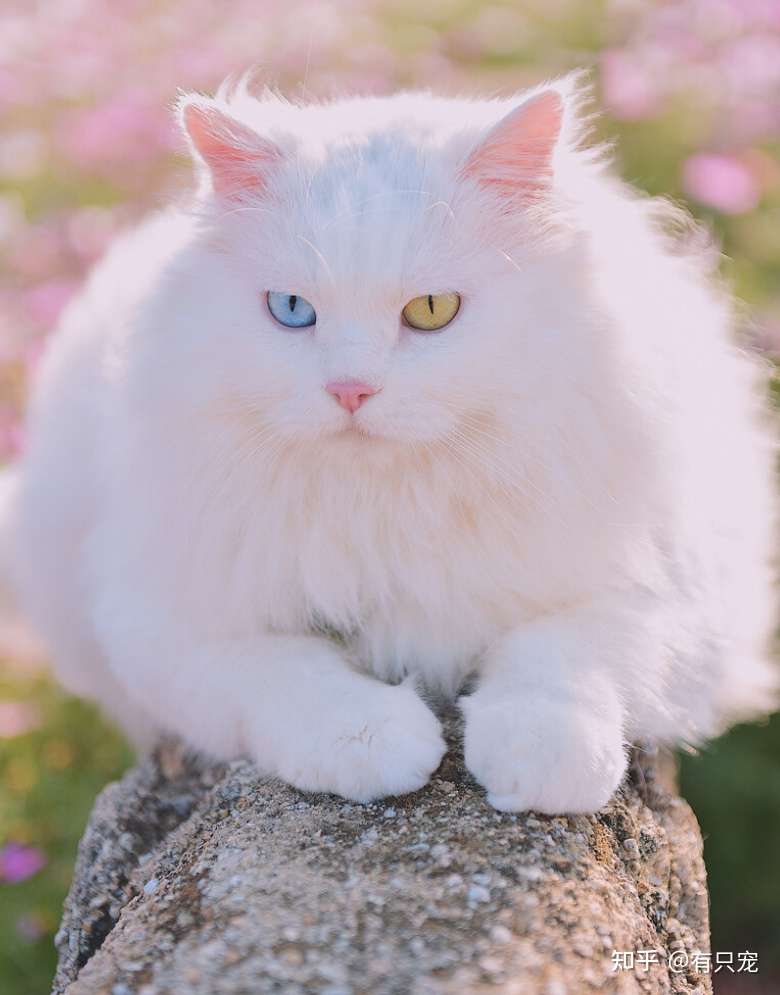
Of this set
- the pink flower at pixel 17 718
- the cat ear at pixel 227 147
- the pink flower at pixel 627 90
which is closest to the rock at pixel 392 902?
the cat ear at pixel 227 147

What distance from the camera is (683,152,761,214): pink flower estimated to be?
15.0 ft

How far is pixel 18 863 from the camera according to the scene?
2959mm

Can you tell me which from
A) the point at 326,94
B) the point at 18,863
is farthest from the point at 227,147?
the point at 326,94

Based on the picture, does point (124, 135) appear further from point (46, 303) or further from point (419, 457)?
point (419, 457)

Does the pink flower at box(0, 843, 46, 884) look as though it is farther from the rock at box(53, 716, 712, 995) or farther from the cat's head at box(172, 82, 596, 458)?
the cat's head at box(172, 82, 596, 458)

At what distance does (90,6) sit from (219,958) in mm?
5455

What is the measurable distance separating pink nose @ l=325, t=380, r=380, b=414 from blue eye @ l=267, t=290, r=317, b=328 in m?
0.16

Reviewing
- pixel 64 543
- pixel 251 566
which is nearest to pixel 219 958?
pixel 251 566

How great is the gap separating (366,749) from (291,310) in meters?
0.73

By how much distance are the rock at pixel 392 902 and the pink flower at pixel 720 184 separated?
3.18 metres

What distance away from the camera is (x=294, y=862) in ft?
5.60

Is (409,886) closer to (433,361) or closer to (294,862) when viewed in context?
(294,862)

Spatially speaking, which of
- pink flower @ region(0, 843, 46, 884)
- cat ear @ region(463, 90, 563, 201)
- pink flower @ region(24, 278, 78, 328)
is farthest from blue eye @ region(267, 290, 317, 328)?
pink flower @ region(24, 278, 78, 328)

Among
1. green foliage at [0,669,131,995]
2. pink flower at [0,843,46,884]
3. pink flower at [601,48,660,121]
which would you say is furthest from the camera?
pink flower at [601,48,660,121]
